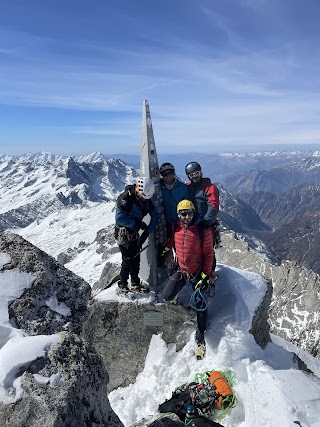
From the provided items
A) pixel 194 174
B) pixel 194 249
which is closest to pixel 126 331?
pixel 194 249

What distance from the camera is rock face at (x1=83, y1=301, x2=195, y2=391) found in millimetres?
11914

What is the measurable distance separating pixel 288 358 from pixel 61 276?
909 cm

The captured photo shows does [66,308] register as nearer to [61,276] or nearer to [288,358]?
[61,276]

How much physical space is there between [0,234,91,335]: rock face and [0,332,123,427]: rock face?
218 cm

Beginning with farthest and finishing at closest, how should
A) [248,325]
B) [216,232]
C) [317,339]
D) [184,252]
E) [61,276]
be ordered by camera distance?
[317,339], [216,232], [248,325], [184,252], [61,276]

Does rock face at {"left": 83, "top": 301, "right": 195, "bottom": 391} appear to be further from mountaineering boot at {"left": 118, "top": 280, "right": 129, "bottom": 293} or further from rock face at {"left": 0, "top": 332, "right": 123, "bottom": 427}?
rock face at {"left": 0, "top": 332, "right": 123, "bottom": 427}

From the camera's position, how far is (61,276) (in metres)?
9.06

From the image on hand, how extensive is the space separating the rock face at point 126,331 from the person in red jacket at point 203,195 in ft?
7.35

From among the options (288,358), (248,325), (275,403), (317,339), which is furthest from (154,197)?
(317,339)

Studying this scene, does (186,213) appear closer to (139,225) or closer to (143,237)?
(139,225)

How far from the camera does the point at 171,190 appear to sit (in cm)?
1207

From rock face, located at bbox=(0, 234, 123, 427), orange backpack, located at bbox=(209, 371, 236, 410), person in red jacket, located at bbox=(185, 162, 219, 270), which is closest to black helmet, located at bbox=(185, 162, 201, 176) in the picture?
person in red jacket, located at bbox=(185, 162, 219, 270)

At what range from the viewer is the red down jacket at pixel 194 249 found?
10.6m

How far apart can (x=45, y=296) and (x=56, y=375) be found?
3.40 meters
